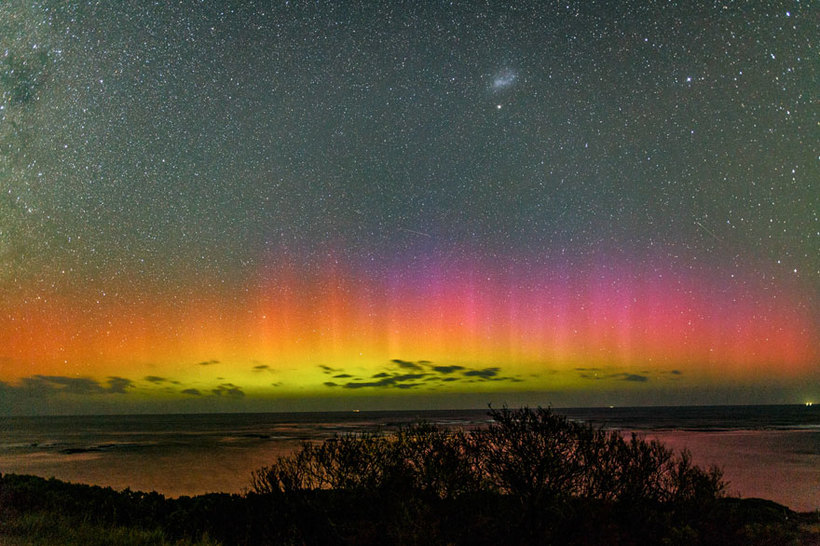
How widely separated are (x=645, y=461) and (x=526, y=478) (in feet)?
7.20

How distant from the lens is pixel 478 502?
33.6 ft

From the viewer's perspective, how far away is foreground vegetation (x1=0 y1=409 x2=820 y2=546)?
356 inches

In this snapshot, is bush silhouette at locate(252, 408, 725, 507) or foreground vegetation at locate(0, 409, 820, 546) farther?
bush silhouette at locate(252, 408, 725, 507)

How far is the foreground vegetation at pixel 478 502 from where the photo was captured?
29.7 ft

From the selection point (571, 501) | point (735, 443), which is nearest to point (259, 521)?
point (571, 501)

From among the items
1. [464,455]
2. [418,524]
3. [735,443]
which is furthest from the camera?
[735,443]

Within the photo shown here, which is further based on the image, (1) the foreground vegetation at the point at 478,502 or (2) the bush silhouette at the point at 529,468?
(2) the bush silhouette at the point at 529,468

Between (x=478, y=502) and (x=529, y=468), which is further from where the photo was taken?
Result: (x=529, y=468)

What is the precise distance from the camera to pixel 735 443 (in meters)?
58.9

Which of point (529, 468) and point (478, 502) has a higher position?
point (529, 468)

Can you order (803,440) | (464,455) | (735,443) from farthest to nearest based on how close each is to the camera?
(803,440) → (735,443) → (464,455)

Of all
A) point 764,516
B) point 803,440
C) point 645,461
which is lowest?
point 803,440

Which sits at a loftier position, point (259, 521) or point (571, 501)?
point (571, 501)

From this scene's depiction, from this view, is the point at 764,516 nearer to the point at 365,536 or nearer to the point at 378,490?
the point at 378,490
